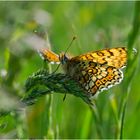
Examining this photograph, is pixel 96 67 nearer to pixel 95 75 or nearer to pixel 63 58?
pixel 95 75

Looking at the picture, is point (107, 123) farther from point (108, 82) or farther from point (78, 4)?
point (78, 4)

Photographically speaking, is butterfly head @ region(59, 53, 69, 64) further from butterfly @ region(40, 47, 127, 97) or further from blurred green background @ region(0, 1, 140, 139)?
blurred green background @ region(0, 1, 140, 139)

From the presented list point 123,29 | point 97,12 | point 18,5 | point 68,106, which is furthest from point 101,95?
point 97,12

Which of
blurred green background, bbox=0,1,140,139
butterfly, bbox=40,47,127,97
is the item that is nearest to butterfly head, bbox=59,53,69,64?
butterfly, bbox=40,47,127,97

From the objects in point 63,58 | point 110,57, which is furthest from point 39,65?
point 110,57

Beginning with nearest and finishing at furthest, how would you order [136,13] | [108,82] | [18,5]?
[136,13] → [18,5] → [108,82]

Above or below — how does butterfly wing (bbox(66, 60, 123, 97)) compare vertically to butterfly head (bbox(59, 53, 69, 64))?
below
